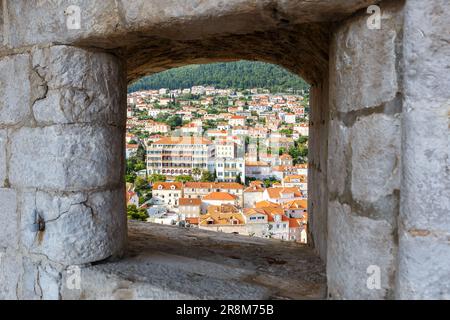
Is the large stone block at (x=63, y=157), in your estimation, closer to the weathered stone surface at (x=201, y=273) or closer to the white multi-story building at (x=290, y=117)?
the weathered stone surface at (x=201, y=273)

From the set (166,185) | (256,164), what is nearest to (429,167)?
(166,185)

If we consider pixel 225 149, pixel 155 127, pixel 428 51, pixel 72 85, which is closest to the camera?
pixel 428 51

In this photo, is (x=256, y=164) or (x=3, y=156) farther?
(x=256, y=164)

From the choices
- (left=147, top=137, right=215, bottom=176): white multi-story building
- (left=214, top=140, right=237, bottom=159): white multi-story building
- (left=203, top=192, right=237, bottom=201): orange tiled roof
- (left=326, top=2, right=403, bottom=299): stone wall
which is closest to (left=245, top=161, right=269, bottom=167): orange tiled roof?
(left=214, top=140, right=237, bottom=159): white multi-story building

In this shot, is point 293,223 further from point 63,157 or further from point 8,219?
point 63,157

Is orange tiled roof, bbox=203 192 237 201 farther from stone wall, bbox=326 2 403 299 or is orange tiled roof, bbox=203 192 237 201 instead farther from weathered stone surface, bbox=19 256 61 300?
stone wall, bbox=326 2 403 299

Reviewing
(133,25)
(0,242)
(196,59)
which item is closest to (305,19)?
(133,25)
